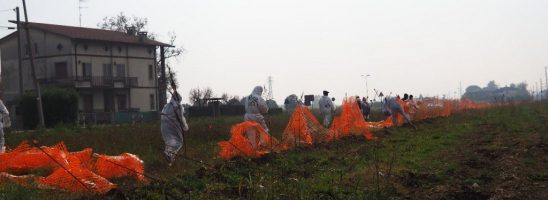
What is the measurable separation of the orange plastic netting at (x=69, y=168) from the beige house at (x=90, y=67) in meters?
35.6

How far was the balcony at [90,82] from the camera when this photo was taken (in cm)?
4941

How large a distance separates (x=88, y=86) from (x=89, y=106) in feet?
7.31

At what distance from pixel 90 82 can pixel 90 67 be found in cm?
155

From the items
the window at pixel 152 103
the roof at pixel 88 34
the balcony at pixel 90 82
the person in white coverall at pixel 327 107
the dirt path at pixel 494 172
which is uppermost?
the roof at pixel 88 34

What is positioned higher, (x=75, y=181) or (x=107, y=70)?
(x=107, y=70)

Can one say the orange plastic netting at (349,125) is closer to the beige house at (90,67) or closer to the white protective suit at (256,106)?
the white protective suit at (256,106)

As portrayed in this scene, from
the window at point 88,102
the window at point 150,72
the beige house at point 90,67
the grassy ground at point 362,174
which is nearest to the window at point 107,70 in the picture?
the beige house at point 90,67

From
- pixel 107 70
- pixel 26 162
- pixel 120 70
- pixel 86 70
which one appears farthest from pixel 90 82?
pixel 26 162

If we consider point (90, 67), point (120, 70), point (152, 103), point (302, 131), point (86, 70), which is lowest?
point (302, 131)

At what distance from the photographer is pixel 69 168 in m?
9.19

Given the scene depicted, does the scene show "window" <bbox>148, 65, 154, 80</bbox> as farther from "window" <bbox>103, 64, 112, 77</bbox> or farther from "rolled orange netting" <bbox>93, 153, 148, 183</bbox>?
"rolled orange netting" <bbox>93, 153, 148, 183</bbox>

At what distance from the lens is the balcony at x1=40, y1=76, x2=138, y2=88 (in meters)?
49.4

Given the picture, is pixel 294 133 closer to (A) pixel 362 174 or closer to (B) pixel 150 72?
(A) pixel 362 174

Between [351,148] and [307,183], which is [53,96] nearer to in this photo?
[351,148]
